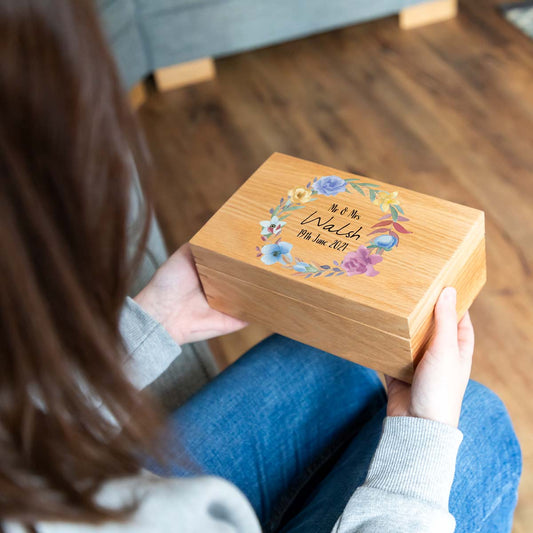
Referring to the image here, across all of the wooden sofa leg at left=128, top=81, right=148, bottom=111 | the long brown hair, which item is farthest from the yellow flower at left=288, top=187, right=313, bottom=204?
the wooden sofa leg at left=128, top=81, right=148, bottom=111

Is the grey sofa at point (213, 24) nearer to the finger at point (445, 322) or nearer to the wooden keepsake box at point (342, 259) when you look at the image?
the wooden keepsake box at point (342, 259)

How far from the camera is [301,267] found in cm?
76

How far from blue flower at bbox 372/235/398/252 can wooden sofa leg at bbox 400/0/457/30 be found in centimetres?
Result: 166

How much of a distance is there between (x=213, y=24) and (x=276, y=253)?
147 centimetres

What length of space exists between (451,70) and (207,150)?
2.51 ft

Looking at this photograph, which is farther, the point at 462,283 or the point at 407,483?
the point at 462,283

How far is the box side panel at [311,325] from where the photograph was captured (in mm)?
750

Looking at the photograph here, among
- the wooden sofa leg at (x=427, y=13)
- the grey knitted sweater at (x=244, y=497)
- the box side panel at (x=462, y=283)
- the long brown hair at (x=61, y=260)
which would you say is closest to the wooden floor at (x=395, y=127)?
the wooden sofa leg at (x=427, y=13)

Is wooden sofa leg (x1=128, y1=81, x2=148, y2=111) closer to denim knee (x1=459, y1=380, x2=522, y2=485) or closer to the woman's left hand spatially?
the woman's left hand

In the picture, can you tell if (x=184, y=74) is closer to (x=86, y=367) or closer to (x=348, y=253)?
(x=348, y=253)

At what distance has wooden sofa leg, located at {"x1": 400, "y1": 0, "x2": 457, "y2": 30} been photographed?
2215 mm

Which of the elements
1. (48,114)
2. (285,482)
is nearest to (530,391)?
(285,482)

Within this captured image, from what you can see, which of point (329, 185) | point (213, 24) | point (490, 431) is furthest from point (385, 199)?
point (213, 24)

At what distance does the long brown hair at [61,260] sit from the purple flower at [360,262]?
33 centimetres
